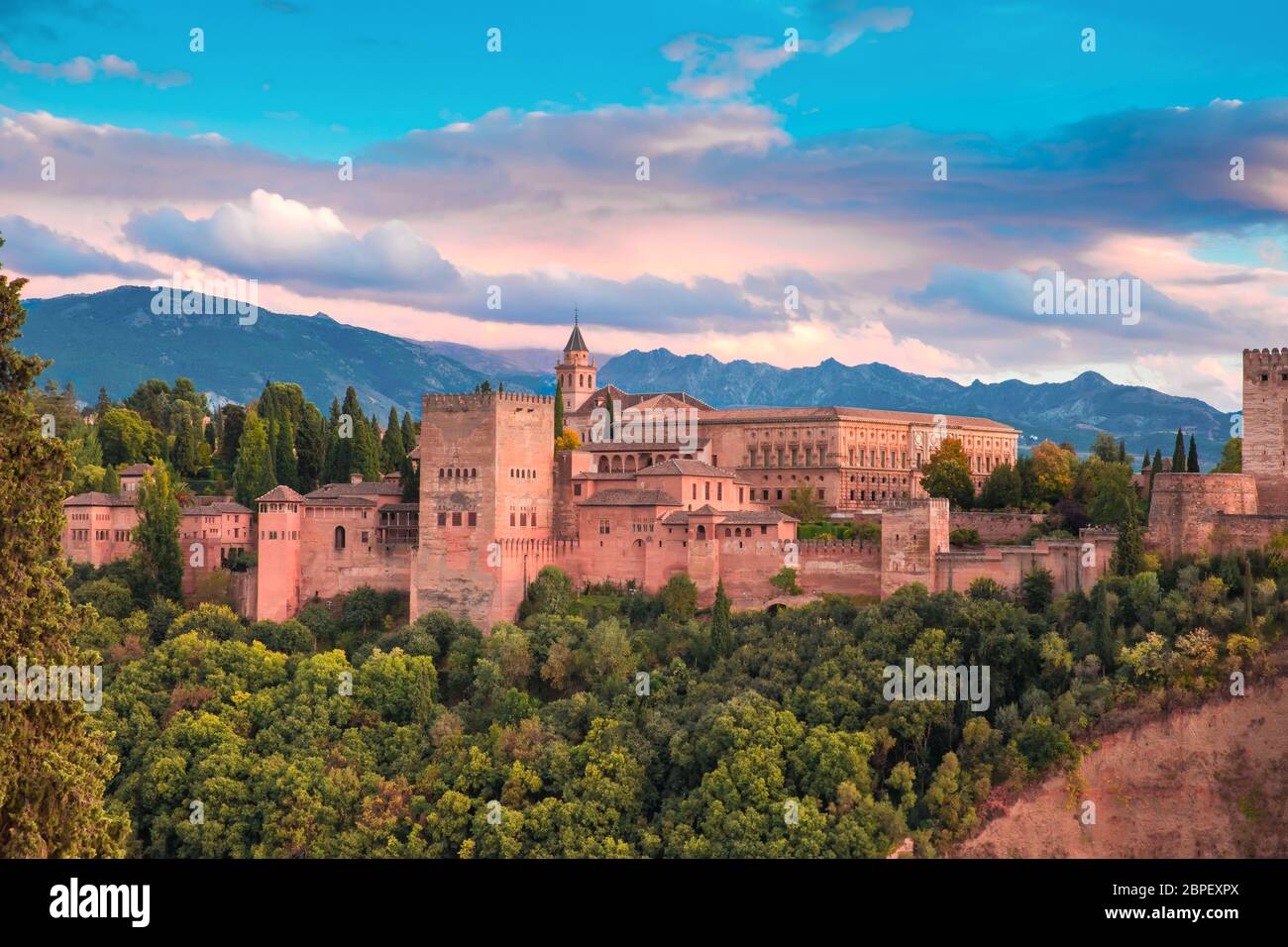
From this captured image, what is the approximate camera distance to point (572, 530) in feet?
163

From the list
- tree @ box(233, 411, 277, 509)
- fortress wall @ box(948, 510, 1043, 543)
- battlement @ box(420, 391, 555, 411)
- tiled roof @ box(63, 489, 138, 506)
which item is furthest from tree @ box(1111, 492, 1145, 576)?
tiled roof @ box(63, 489, 138, 506)

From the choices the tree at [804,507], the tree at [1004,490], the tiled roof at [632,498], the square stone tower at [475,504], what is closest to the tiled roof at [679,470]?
the tiled roof at [632,498]

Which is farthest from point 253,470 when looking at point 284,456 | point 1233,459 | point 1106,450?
point 1106,450

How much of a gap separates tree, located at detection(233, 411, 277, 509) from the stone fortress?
1.81 metres

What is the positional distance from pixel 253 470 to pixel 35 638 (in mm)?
39518

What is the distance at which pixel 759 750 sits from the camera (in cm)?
3738

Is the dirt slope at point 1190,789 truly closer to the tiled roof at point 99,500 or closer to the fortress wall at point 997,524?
the fortress wall at point 997,524

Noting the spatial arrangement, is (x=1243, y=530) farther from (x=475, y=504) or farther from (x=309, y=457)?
(x=309, y=457)

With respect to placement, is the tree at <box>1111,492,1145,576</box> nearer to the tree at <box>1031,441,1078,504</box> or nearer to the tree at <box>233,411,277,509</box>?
the tree at <box>1031,441,1078,504</box>

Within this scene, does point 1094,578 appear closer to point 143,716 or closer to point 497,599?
point 497,599

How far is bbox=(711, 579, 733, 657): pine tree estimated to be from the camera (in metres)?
43.1

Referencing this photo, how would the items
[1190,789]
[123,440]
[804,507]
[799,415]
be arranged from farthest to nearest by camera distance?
1. [799,415]
2. [123,440]
3. [804,507]
4. [1190,789]
